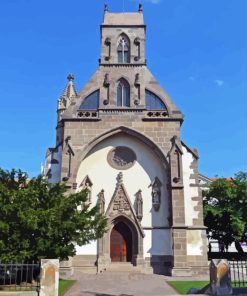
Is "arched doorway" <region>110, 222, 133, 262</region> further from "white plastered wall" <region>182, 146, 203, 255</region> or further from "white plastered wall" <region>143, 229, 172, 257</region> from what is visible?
"white plastered wall" <region>182, 146, 203, 255</region>

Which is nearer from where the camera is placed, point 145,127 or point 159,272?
point 159,272

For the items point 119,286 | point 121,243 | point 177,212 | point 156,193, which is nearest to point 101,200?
point 121,243

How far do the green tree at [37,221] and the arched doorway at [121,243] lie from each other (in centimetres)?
653

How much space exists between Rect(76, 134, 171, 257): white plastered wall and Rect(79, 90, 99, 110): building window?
2.68m

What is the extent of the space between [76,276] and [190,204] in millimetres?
8413

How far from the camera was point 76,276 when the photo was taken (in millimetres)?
21656

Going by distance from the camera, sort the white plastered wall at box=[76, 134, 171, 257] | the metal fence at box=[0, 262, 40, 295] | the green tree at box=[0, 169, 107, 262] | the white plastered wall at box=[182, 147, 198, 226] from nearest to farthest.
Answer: the metal fence at box=[0, 262, 40, 295]
the green tree at box=[0, 169, 107, 262]
the white plastered wall at box=[76, 134, 171, 257]
the white plastered wall at box=[182, 147, 198, 226]

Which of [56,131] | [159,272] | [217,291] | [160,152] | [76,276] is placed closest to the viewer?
[217,291]

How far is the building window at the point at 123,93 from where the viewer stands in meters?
26.9

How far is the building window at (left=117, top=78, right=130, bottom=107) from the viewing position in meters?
26.9

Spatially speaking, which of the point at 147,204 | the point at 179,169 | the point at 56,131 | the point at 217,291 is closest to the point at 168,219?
the point at 147,204

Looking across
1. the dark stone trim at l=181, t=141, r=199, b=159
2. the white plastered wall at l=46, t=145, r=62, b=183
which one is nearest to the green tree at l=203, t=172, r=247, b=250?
the dark stone trim at l=181, t=141, r=199, b=159

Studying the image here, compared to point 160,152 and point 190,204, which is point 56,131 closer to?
point 160,152

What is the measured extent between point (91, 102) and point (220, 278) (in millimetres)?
17035
